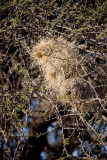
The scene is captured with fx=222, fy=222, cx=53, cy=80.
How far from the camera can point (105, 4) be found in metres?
2.25

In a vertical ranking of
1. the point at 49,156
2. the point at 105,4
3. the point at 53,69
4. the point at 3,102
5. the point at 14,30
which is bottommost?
the point at 49,156

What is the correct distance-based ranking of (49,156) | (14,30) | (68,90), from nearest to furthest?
(68,90)
(14,30)
(49,156)

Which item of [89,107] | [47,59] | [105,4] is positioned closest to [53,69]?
[47,59]

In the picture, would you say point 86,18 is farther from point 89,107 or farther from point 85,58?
point 89,107

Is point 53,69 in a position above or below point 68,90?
above

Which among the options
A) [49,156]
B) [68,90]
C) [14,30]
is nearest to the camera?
[68,90]

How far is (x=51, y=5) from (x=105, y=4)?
549 mm

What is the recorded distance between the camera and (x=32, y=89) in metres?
1.99

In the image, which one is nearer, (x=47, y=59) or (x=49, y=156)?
(x=47, y=59)

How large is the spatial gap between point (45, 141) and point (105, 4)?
2.35m

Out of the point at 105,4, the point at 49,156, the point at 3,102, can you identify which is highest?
the point at 105,4

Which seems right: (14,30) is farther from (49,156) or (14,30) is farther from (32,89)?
(49,156)

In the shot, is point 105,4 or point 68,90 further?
point 105,4

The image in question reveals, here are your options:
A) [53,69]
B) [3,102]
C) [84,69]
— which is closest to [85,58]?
[84,69]
